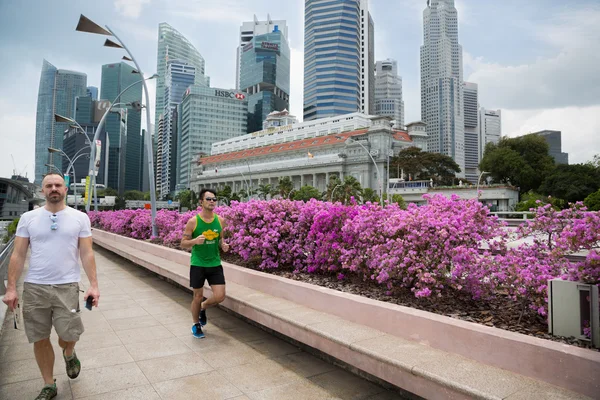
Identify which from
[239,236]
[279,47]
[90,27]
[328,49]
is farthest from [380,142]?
[279,47]

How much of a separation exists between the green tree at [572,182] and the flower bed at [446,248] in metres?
56.7

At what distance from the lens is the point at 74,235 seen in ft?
11.0

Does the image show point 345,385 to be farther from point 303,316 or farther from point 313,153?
point 313,153

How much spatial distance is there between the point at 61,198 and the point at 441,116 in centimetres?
20501

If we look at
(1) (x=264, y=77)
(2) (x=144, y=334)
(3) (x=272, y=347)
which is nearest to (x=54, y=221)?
(2) (x=144, y=334)

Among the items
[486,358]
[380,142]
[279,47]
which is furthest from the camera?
[279,47]

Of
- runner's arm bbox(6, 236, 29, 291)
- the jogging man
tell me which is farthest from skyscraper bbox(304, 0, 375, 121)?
runner's arm bbox(6, 236, 29, 291)

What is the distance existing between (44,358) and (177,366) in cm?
122

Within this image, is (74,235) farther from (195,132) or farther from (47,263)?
(195,132)

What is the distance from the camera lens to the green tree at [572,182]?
169 feet

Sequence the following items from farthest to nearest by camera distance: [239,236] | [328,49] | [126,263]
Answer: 1. [328,49]
2. [126,263]
3. [239,236]

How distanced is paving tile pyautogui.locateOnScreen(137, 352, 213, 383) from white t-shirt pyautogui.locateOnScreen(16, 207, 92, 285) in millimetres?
1226

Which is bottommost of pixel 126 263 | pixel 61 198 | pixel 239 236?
pixel 126 263

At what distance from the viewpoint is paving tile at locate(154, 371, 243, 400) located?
3298 mm
